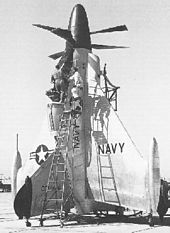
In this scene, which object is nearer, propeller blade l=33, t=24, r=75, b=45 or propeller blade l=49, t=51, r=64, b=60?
propeller blade l=33, t=24, r=75, b=45

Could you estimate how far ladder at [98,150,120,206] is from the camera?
21578 mm

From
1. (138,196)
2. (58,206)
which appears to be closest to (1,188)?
(58,206)

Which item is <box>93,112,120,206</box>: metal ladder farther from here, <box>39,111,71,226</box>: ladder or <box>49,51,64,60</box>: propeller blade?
<box>49,51,64,60</box>: propeller blade

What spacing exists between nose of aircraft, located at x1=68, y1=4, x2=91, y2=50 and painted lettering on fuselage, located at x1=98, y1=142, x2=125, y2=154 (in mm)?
6236

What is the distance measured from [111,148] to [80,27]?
7.78m

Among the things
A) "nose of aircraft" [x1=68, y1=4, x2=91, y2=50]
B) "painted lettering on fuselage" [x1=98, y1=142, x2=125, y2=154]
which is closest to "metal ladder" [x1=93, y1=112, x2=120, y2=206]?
"painted lettering on fuselage" [x1=98, y1=142, x2=125, y2=154]

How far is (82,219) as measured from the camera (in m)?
22.7

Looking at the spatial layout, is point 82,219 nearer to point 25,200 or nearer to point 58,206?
point 58,206

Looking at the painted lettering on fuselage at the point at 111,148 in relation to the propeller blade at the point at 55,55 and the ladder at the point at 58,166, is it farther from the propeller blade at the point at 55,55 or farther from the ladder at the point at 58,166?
the propeller blade at the point at 55,55

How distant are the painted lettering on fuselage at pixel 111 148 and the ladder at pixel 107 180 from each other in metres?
0.22

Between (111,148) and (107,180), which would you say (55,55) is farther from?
(107,180)

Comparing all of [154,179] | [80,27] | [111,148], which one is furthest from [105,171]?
[80,27]

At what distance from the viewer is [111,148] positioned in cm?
2194

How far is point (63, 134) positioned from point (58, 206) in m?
4.27
